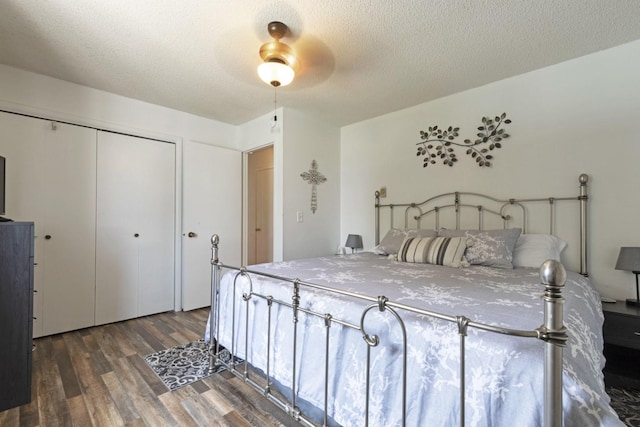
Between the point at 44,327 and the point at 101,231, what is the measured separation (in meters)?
0.93

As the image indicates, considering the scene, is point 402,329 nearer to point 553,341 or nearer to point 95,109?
point 553,341

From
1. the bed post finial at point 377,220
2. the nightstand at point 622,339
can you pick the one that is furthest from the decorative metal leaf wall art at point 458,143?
the nightstand at point 622,339

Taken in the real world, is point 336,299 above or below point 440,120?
below

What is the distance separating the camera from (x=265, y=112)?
11.5ft

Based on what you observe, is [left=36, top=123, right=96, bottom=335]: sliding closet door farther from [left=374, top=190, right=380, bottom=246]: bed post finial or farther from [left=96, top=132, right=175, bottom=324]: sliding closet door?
[left=374, top=190, right=380, bottom=246]: bed post finial

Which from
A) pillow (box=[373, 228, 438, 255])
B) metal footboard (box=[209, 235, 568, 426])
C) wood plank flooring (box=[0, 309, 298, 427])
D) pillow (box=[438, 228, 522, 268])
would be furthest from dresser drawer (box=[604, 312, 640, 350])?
wood plank flooring (box=[0, 309, 298, 427])

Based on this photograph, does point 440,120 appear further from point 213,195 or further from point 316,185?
point 213,195

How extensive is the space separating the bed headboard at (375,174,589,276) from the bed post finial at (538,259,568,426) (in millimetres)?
2084

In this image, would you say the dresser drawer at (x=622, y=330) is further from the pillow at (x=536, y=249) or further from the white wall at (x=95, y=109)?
the white wall at (x=95, y=109)

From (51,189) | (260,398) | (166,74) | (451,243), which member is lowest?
(260,398)

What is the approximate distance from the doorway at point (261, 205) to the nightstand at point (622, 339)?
410cm

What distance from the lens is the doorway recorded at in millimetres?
4977

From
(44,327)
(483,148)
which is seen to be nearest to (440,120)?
(483,148)

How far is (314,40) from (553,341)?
83.3 inches
